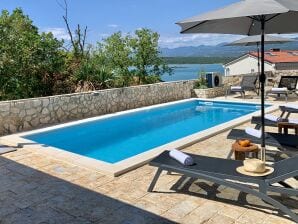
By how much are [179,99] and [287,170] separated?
11.7 metres

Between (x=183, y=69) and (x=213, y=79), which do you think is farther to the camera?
(x=183, y=69)

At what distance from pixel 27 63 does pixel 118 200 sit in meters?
8.66

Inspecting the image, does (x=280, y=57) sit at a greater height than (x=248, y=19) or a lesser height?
greater

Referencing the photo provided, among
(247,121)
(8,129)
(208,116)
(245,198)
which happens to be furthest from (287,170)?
(208,116)

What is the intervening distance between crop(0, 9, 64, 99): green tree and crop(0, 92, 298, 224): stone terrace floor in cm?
607

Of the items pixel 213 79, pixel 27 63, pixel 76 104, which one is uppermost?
pixel 27 63

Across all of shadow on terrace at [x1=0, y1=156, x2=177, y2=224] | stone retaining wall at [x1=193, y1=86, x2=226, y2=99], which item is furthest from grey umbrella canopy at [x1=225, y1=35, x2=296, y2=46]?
shadow on terrace at [x1=0, y1=156, x2=177, y2=224]

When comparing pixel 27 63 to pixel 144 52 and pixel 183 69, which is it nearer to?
pixel 144 52

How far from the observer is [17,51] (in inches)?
450

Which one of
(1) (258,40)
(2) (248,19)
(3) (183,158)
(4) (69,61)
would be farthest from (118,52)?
(3) (183,158)

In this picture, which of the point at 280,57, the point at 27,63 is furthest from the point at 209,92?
the point at 280,57

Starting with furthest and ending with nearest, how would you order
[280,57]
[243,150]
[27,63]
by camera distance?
[280,57], [27,63], [243,150]

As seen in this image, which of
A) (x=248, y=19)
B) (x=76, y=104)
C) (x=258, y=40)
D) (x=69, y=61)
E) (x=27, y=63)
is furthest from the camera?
(x=69, y=61)

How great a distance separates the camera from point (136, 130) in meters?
10.9
